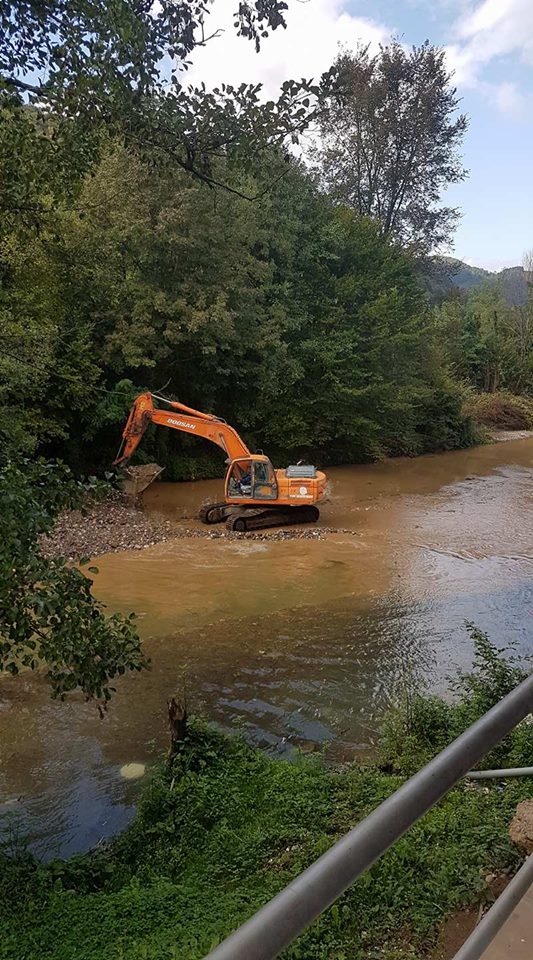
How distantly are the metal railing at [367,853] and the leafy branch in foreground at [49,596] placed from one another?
2.29 meters

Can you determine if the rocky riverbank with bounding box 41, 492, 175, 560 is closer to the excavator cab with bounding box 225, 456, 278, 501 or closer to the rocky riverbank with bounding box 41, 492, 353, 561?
the rocky riverbank with bounding box 41, 492, 353, 561

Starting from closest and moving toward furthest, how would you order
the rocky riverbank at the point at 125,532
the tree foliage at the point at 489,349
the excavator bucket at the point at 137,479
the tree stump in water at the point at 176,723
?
the tree stump in water at the point at 176,723 → the rocky riverbank at the point at 125,532 → the excavator bucket at the point at 137,479 → the tree foliage at the point at 489,349

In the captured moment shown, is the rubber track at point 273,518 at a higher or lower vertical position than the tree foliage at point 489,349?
lower

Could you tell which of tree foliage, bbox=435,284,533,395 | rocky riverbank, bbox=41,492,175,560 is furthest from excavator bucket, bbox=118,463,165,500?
tree foliage, bbox=435,284,533,395

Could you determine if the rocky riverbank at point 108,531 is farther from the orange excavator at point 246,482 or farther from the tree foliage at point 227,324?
the tree foliage at point 227,324

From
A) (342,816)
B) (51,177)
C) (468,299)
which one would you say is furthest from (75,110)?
(468,299)

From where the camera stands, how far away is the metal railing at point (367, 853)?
32.6 inches

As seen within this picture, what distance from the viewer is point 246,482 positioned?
13742 mm

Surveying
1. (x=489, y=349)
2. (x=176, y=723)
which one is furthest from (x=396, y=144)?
(x=176, y=723)

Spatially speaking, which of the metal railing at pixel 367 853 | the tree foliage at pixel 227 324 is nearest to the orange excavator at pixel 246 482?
the tree foliage at pixel 227 324

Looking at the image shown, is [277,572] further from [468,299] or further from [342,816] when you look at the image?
[468,299]

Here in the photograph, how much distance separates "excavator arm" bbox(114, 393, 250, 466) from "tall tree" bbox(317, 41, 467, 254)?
1820 centimetres

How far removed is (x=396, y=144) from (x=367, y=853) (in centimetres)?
3498

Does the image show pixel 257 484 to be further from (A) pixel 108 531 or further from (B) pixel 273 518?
(A) pixel 108 531
